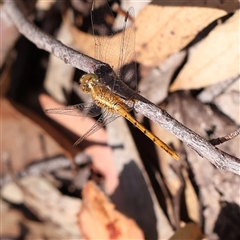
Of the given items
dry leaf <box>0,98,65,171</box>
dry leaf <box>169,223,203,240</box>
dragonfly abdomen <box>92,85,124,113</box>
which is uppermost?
dry leaf <box>0,98,65,171</box>

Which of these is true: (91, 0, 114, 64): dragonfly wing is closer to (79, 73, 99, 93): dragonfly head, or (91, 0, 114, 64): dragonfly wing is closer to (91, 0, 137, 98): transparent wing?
(91, 0, 137, 98): transparent wing

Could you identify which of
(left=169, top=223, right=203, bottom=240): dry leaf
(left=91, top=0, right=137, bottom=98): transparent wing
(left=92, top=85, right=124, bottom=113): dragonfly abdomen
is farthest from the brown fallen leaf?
(left=91, top=0, right=137, bottom=98): transparent wing

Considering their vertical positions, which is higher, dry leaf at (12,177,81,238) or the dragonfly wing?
the dragonfly wing

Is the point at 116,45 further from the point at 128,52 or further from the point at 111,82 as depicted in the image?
the point at 111,82

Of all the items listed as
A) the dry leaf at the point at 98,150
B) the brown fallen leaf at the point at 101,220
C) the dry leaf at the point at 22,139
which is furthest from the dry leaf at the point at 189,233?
the dry leaf at the point at 22,139

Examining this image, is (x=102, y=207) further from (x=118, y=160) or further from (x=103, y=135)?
(x=103, y=135)

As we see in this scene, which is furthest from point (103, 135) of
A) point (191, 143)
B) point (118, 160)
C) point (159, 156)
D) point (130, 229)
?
point (191, 143)

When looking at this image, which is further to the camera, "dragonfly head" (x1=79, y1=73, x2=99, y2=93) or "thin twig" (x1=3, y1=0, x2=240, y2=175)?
"dragonfly head" (x1=79, y1=73, x2=99, y2=93)

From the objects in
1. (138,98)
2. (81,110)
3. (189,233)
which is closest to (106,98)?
(81,110)
